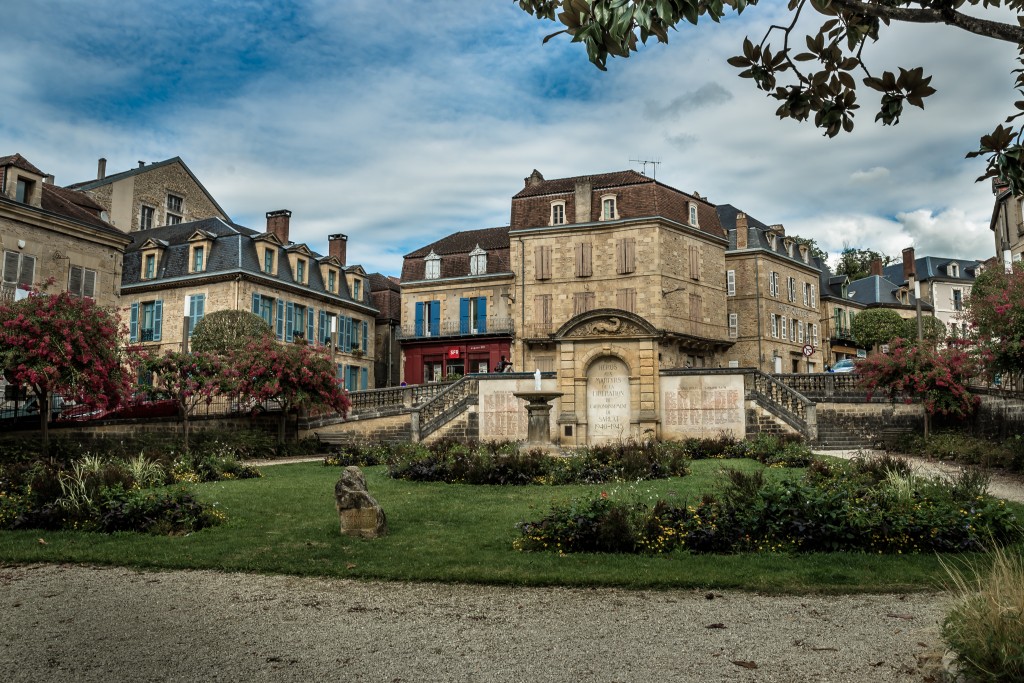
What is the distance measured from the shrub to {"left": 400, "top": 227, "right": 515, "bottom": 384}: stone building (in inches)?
1534

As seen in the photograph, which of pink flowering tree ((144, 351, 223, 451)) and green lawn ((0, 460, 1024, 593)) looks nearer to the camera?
green lawn ((0, 460, 1024, 593))

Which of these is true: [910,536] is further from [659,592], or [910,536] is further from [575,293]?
[575,293]

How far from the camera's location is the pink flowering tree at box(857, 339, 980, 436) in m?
21.3

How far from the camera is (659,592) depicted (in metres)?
6.88

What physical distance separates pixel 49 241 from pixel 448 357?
2223cm

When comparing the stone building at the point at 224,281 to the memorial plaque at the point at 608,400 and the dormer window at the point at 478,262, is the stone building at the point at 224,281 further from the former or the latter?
the memorial plaque at the point at 608,400

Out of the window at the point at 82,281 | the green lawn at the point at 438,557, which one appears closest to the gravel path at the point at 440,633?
the green lawn at the point at 438,557

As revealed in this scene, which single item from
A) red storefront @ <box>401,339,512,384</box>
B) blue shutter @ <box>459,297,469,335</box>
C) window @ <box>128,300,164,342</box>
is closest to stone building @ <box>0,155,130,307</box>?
window @ <box>128,300,164,342</box>

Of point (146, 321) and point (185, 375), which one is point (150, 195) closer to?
point (146, 321)

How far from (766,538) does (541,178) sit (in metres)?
41.0

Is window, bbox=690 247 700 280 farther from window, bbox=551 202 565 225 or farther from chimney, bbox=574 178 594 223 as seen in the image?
window, bbox=551 202 565 225

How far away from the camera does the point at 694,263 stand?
41594mm

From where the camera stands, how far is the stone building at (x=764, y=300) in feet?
152

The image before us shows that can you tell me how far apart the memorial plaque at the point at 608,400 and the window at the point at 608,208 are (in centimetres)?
1859
